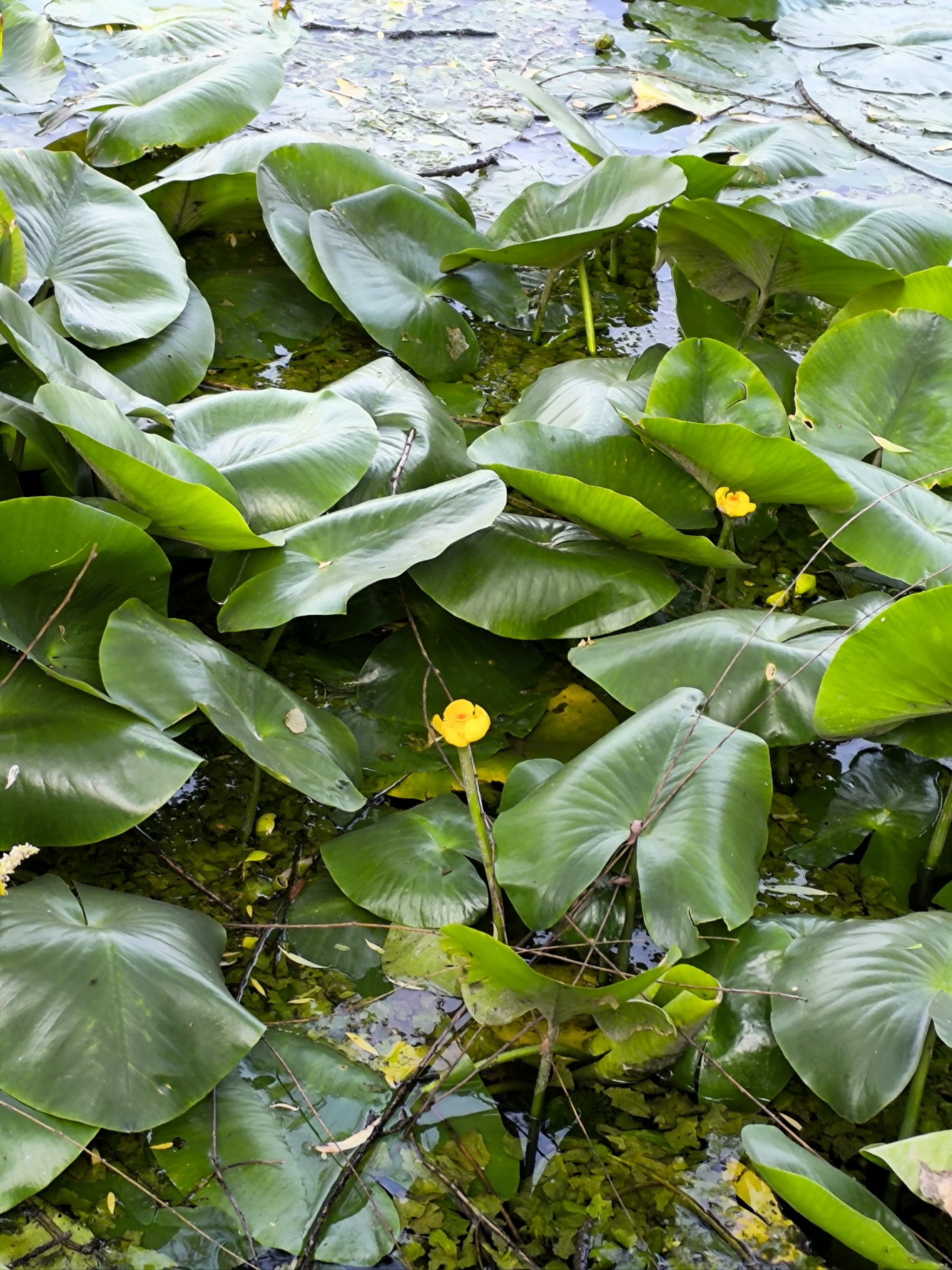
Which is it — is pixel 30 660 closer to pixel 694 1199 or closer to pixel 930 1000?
pixel 694 1199

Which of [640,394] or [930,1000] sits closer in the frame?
[930,1000]

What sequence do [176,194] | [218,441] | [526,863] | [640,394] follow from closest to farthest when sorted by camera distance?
[526,863]
[218,441]
[640,394]
[176,194]

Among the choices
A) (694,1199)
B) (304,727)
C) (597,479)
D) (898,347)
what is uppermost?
(898,347)

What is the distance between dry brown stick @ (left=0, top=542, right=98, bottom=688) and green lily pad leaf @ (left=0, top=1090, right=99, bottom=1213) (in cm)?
43

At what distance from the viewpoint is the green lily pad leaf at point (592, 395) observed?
5.68 ft

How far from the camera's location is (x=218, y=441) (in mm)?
1598

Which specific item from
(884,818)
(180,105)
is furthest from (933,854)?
(180,105)

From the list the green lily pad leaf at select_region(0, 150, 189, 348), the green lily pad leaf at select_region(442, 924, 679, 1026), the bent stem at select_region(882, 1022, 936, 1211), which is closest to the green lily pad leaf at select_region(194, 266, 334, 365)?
the green lily pad leaf at select_region(0, 150, 189, 348)

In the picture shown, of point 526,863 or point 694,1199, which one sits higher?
point 526,863

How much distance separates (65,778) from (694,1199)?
77 centimetres

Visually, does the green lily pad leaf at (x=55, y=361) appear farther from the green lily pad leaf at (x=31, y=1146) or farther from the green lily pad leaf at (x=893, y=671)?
the green lily pad leaf at (x=893, y=671)

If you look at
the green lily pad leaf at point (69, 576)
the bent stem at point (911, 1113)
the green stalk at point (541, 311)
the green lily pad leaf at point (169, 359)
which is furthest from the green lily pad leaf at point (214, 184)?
the bent stem at point (911, 1113)

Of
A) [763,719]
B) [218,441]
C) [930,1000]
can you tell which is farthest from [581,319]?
[930,1000]

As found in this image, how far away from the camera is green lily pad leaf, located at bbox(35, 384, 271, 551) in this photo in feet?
4.14
